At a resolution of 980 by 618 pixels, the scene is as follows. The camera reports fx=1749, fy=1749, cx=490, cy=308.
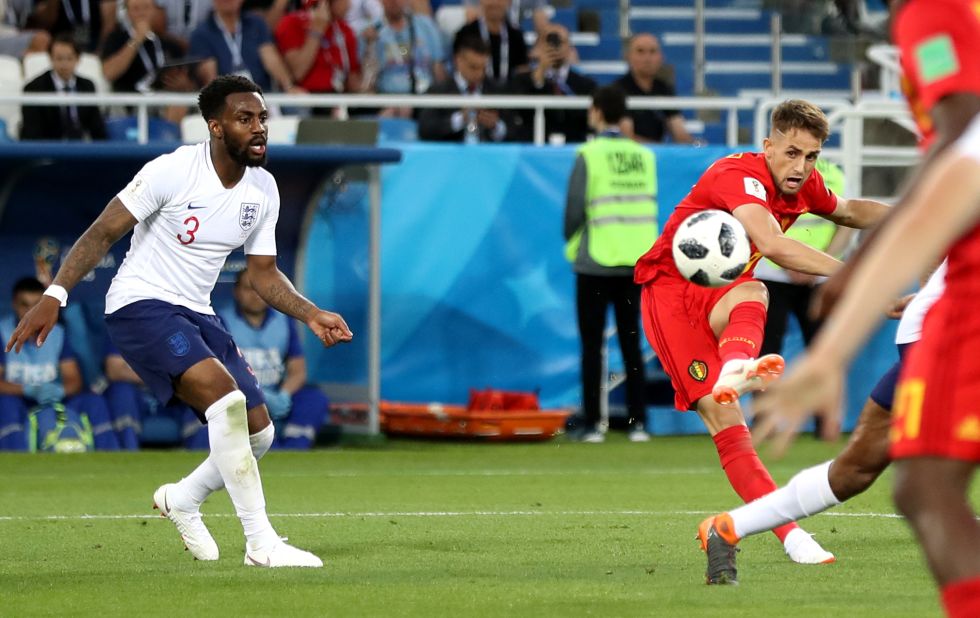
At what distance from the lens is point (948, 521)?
3.51m

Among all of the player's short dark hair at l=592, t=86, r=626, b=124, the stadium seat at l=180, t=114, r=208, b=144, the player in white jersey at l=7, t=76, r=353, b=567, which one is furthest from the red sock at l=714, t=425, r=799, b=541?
the stadium seat at l=180, t=114, r=208, b=144

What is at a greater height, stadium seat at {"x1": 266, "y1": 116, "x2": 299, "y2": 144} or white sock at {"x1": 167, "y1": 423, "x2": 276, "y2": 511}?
stadium seat at {"x1": 266, "y1": 116, "x2": 299, "y2": 144}

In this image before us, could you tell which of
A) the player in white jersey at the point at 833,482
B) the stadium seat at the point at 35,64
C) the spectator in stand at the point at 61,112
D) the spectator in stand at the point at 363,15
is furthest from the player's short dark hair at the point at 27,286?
the player in white jersey at the point at 833,482

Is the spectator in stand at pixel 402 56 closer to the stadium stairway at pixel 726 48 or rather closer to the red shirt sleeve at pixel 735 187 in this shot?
the stadium stairway at pixel 726 48

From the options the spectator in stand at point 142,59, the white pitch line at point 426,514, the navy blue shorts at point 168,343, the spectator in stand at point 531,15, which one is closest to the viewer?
the navy blue shorts at point 168,343

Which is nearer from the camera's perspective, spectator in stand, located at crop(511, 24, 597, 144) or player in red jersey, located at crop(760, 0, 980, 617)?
player in red jersey, located at crop(760, 0, 980, 617)

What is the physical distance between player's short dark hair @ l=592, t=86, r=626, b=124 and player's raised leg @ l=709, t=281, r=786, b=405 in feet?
21.1

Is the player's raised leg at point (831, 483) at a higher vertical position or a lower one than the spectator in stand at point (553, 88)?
lower

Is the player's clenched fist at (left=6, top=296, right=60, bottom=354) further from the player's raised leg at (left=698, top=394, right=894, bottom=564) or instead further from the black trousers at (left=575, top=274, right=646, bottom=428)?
the black trousers at (left=575, top=274, right=646, bottom=428)

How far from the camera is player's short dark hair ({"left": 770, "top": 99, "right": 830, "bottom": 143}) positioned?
23.4 ft

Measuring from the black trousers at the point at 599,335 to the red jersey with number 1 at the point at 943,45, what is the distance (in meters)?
10.4

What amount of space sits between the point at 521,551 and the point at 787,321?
708 cm

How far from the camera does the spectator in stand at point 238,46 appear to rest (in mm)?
15641

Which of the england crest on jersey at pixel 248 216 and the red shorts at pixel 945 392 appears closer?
the red shorts at pixel 945 392
